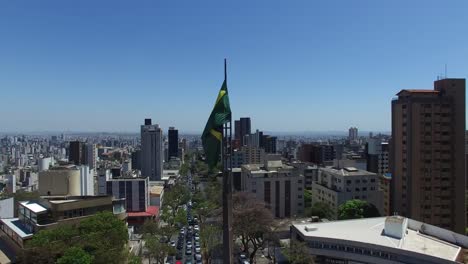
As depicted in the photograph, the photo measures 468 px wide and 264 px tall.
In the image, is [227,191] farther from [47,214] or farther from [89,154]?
[89,154]

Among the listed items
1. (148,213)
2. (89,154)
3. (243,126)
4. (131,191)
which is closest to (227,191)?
(148,213)

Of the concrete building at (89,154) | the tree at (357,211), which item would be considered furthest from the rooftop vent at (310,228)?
the concrete building at (89,154)

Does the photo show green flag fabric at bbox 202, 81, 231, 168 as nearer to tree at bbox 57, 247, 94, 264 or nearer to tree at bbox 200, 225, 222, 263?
tree at bbox 57, 247, 94, 264

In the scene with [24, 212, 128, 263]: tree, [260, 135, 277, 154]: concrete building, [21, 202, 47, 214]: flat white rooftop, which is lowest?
[24, 212, 128, 263]: tree

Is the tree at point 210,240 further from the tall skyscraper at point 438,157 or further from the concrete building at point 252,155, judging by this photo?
the concrete building at point 252,155

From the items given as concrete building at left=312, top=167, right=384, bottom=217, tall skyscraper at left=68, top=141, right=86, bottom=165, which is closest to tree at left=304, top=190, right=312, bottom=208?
concrete building at left=312, top=167, right=384, bottom=217
